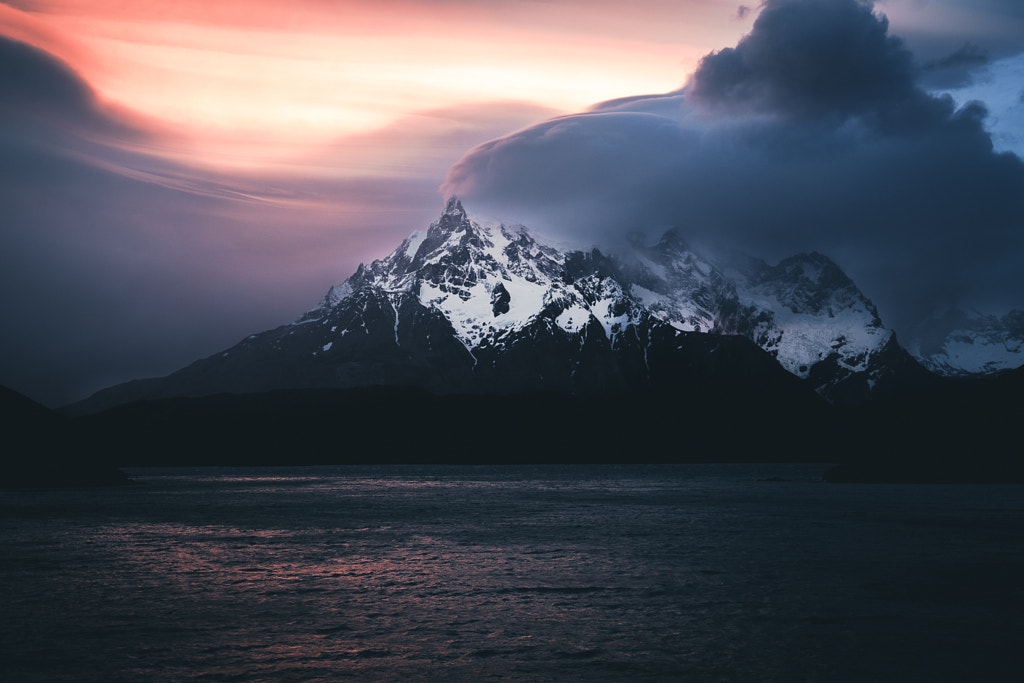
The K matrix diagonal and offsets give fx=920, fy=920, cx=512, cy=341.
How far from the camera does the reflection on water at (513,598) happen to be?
35.5 metres

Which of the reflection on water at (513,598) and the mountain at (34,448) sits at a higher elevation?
the mountain at (34,448)

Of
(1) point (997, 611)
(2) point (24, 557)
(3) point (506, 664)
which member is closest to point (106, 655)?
(3) point (506, 664)

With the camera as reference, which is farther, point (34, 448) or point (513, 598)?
point (34, 448)

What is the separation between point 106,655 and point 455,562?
1275 inches

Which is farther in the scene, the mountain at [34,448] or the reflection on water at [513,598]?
the mountain at [34,448]

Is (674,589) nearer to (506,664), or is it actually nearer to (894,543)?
(506,664)

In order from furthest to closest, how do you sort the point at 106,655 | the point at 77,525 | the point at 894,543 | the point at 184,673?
the point at 77,525, the point at 894,543, the point at 106,655, the point at 184,673

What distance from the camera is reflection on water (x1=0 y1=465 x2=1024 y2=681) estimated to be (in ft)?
117

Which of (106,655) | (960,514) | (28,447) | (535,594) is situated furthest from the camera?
(28,447)

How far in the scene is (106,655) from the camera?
120 ft

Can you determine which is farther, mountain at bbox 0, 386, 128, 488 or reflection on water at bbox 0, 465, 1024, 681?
mountain at bbox 0, 386, 128, 488

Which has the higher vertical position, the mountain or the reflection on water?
the mountain

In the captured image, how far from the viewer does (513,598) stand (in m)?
50.7

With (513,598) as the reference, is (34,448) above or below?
above
